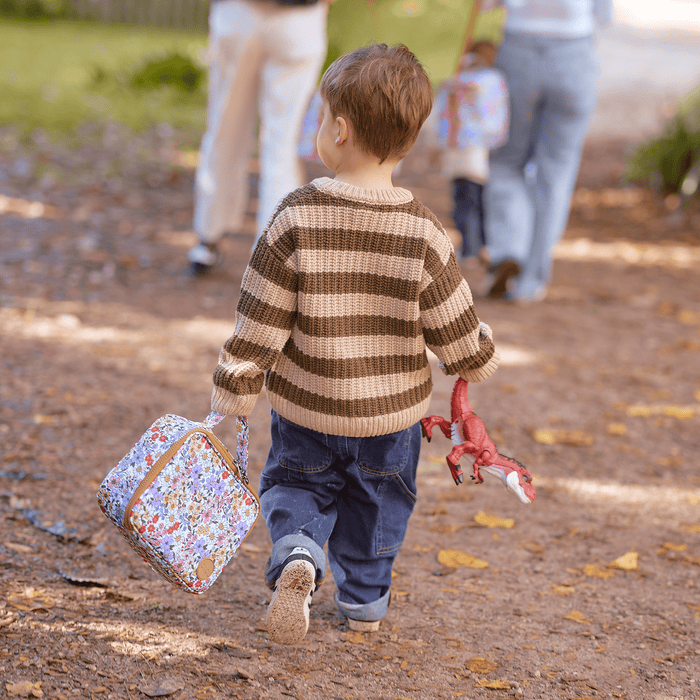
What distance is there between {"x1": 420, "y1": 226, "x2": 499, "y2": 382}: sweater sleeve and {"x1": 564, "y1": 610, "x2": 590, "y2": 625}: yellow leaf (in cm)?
80

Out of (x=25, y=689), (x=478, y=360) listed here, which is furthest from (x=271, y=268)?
(x=25, y=689)

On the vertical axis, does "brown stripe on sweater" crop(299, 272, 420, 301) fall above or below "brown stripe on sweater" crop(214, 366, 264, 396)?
above

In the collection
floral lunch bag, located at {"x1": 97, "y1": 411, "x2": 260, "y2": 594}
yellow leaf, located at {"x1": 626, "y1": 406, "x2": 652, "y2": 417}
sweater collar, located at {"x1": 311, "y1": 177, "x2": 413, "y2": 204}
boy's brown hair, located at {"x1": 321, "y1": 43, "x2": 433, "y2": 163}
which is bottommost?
yellow leaf, located at {"x1": 626, "y1": 406, "x2": 652, "y2": 417}

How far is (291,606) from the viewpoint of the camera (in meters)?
1.92

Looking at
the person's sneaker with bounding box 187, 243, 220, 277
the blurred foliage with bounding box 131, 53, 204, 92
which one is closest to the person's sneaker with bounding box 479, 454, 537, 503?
the person's sneaker with bounding box 187, 243, 220, 277

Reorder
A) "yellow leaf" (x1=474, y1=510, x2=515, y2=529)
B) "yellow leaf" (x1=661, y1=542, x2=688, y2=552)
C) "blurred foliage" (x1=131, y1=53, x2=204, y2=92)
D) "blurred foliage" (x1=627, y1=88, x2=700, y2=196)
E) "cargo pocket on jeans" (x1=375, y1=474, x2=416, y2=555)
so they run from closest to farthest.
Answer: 1. "cargo pocket on jeans" (x1=375, y1=474, x2=416, y2=555)
2. "yellow leaf" (x1=661, y1=542, x2=688, y2=552)
3. "yellow leaf" (x1=474, y1=510, x2=515, y2=529)
4. "blurred foliage" (x1=627, y1=88, x2=700, y2=196)
5. "blurred foliage" (x1=131, y1=53, x2=204, y2=92)

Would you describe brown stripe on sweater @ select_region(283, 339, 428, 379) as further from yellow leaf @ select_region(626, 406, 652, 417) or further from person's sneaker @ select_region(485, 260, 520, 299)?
person's sneaker @ select_region(485, 260, 520, 299)

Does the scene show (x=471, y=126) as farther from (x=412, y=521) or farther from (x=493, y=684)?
(x=493, y=684)

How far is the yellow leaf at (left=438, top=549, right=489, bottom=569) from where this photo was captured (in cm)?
269

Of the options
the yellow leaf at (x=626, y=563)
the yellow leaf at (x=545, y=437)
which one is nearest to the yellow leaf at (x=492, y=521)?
the yellow leaf at (x=626, y=563)

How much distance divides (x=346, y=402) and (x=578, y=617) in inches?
39.2

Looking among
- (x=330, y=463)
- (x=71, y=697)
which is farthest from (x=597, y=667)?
(x=71, y=697)

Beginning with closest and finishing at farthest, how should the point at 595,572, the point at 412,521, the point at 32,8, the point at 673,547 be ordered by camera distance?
the point at 595,572 < the point at 673,547 < the point at 412,521 < the point at 32,8

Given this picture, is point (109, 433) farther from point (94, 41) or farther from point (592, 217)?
point (94, 41)
